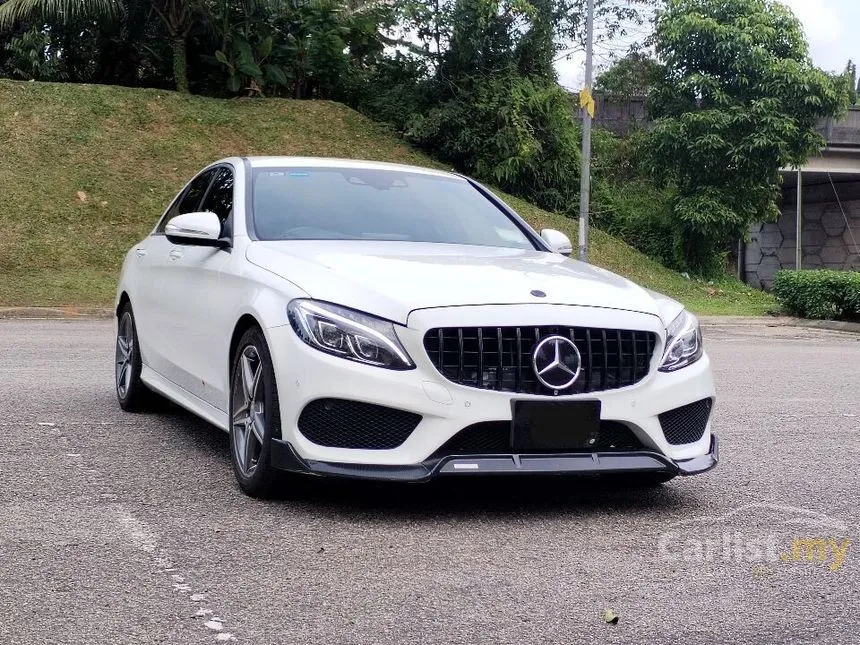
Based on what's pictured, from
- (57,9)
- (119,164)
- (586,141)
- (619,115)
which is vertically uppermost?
(57,9)

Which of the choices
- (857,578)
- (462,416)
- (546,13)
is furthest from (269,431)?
(546,13)

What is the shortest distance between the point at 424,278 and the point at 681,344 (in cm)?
120

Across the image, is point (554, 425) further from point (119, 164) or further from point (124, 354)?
point (119, 164)

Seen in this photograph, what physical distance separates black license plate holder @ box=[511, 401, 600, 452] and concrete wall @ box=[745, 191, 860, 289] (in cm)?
4407

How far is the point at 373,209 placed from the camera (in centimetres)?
645

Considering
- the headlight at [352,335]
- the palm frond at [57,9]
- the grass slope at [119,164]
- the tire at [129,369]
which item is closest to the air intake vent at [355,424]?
the headlight at [352,335]

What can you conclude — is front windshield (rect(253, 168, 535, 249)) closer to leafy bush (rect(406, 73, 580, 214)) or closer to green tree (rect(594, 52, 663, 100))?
leafy bush (rect(406, 73, 580, 214))

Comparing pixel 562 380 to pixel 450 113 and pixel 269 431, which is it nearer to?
pixel 269 431

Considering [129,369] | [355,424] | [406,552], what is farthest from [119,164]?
[406,552]

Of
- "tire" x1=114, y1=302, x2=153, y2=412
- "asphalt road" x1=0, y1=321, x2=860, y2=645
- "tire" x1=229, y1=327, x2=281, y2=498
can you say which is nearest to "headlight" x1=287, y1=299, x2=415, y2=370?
"tire" x1=229, y1=327, x2=281, y2=498

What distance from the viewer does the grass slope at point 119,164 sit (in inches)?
856

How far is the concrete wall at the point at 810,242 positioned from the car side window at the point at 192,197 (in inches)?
1649

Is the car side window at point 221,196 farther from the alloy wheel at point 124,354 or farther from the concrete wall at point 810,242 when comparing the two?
the concrete wall at point 810,242

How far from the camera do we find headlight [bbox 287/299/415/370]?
16.0ft
